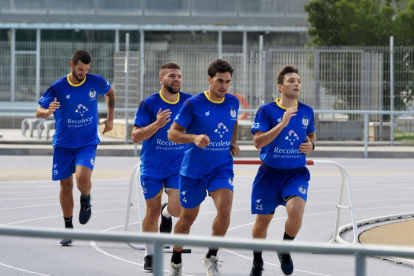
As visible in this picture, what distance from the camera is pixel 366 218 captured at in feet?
36.3

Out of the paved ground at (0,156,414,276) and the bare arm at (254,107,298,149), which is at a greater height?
the bare arm at (254,107,298,149)

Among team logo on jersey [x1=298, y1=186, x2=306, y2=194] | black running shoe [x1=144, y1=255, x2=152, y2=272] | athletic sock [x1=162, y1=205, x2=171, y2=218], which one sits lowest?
black running shoe [x1=144, y1=255, x2=152, y2=272]

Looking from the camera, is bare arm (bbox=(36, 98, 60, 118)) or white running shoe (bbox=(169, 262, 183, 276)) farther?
bare arm (bbox=(36, 98, 60, 118))

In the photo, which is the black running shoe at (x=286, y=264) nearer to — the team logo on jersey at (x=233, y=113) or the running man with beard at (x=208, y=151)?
the running man with beard at (x=208, y=151)

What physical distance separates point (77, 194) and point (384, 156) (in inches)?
398

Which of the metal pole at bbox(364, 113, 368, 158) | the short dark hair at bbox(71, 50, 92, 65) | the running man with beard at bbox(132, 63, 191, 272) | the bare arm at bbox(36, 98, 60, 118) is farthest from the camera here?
the metal pole at bbox(364, 113, 368, 158)

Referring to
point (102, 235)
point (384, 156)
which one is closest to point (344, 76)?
point (384, 156)

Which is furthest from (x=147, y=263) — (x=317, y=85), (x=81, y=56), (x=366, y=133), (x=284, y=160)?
(x=317, y=85)

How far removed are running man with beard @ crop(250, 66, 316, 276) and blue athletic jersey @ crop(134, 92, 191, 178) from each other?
855 millimetres

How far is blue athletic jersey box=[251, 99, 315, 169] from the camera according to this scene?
717 centimetres

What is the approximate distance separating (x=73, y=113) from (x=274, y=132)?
2846 mm

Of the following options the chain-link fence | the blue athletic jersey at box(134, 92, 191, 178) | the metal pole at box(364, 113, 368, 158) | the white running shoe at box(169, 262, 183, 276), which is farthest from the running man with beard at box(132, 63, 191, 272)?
the chain-link fence

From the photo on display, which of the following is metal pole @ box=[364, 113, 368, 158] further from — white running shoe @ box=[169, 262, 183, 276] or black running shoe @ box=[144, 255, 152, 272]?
white running shoe @ box=[169, 262, 183, 276]

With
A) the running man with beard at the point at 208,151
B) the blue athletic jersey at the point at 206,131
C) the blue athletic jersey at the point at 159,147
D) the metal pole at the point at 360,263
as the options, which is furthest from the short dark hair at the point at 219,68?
the metal pole at the point at 360,263
